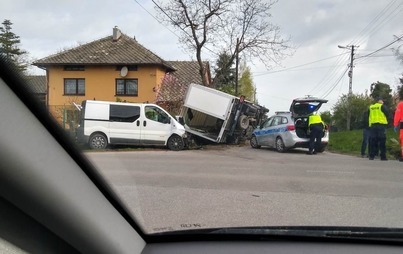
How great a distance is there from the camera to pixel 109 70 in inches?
174

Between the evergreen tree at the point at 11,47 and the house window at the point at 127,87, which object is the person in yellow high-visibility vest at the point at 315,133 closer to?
the house window at the point at 127,87

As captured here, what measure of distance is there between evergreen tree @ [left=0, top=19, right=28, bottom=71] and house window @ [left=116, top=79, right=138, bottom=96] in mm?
2600

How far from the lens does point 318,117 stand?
1403cm

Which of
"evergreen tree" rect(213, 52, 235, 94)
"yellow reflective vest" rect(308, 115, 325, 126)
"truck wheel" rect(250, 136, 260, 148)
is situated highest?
"evergreen tree" rect(213, 52, 235, 94)

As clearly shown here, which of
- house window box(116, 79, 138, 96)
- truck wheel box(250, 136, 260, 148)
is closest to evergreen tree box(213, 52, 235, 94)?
truck wheel box(250, 136, 260, 148)

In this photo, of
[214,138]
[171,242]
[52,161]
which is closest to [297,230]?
[171,242]

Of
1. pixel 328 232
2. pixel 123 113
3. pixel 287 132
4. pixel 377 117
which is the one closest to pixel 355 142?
pixel 377 117

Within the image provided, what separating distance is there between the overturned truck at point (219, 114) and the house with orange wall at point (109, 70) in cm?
1206

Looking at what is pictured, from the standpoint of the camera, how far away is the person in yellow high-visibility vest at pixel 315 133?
580 inches

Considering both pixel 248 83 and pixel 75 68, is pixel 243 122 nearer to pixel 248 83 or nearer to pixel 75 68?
pixel 248 83

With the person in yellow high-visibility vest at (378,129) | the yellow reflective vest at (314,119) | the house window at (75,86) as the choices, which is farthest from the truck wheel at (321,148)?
the house window at (75,86)

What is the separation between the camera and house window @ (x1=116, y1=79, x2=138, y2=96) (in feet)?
15.9

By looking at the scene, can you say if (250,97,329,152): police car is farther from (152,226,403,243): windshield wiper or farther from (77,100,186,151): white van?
(152,226,403,243): windshield wiper

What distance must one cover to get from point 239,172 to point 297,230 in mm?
5965
